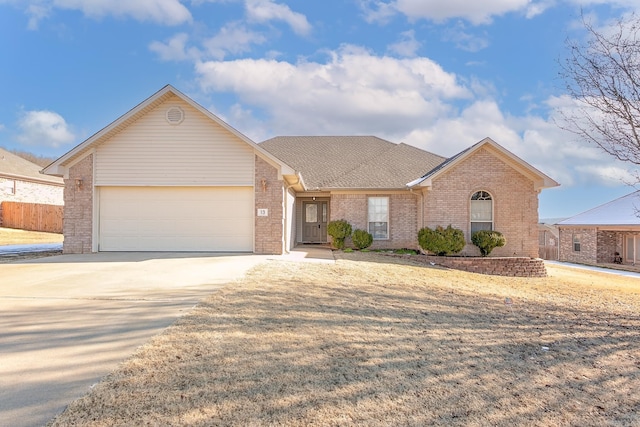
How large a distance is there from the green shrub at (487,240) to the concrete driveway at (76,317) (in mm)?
9554

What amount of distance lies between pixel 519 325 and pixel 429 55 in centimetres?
1387

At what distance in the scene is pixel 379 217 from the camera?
1791 cm

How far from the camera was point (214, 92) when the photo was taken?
18.5m

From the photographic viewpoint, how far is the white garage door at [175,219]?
13.7 meters

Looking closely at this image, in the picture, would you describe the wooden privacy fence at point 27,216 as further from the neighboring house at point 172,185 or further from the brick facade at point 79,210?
the brick facade at point 79,210

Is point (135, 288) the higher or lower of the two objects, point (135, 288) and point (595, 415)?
the higher

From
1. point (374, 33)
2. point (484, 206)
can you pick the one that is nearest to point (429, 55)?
point (374, 33)

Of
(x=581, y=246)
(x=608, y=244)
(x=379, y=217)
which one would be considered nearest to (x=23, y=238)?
(x=379, y=217)

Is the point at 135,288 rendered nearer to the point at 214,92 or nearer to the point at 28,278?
the point at 28,278

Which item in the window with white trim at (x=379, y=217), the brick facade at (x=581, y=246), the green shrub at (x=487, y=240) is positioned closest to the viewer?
the green shrub at (x=487, y=240)

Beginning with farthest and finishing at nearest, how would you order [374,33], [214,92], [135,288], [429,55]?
[214,92] < [429,55] < [374,33] < [135,288]

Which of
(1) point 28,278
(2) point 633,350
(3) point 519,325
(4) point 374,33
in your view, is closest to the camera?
(2) point 633,350

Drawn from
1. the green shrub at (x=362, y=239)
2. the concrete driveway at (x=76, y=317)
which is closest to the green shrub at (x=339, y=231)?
the green shrub at (x=362, y=239)

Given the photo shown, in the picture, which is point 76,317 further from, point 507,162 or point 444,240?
point 507,162
